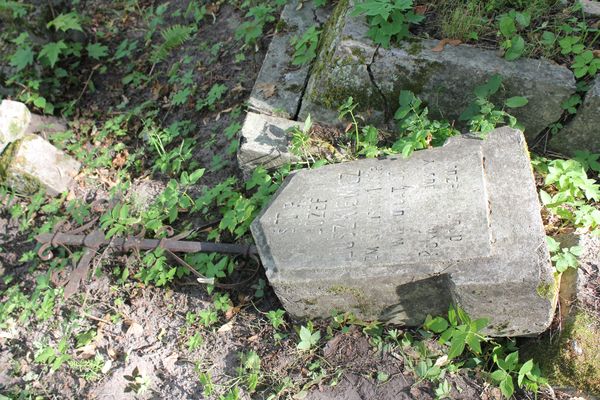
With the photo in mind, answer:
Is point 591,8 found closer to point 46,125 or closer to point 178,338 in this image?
point 178,338

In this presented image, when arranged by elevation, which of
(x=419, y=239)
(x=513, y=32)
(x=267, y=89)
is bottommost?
(x=267, y=89)

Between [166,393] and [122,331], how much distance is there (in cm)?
56

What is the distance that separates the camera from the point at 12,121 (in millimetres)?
4469

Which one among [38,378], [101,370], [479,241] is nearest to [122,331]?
[101,370]

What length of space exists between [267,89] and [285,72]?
213mm

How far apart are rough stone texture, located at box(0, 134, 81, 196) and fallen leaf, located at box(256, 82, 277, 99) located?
1745 mm

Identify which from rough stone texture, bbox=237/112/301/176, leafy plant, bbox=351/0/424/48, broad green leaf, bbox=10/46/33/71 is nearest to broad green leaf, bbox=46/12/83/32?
broad green leaf, bbox=10/46/33/71

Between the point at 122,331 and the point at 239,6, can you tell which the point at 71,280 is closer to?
the point at 122,331

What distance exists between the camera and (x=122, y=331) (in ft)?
10.6

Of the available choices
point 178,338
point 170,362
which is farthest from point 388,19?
point 170,362

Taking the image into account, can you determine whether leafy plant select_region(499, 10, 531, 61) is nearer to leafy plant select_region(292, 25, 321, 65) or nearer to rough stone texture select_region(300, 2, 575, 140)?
rough stone texture select_region(300, 2, 575, 140)

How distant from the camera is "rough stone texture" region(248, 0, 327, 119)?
11.7ft

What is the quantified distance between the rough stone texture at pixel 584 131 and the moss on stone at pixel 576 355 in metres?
1.10

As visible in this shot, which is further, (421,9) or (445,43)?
(421,9)
